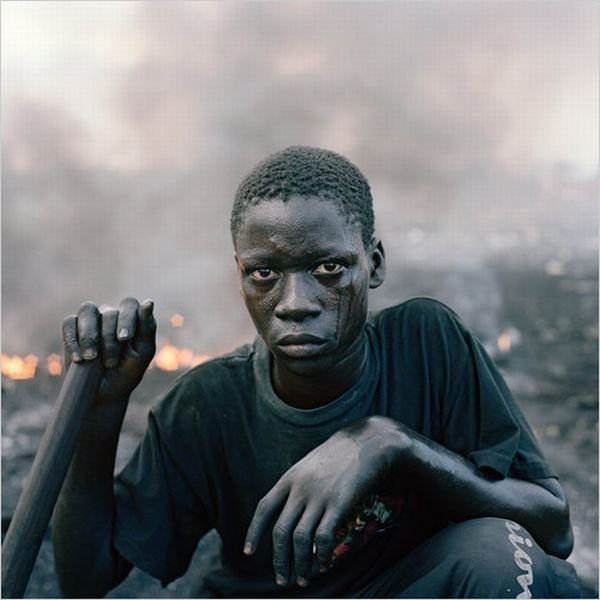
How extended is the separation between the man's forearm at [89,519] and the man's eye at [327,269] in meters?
0.51

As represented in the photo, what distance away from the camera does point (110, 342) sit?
1876 millimetres

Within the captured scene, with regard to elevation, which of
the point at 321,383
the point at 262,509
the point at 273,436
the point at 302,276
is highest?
the point at 302,276

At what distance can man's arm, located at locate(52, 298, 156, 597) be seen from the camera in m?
1.88

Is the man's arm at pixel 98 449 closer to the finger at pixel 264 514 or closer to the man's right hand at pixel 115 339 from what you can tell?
the man's right hand at pixel 115 339

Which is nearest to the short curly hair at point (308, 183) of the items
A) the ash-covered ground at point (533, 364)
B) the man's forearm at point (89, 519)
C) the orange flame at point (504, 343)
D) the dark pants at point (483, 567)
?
the man's forearm at point (89, 519)

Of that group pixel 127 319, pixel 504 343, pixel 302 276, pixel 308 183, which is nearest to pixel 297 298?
pixel 302 276

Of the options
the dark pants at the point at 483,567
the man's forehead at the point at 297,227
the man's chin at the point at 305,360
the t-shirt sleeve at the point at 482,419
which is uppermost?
the man's forehead at the point at 297,227

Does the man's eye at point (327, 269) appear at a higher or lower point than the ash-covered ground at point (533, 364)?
higher

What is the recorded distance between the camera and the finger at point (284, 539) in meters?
1.75

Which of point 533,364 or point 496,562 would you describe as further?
point 533,364

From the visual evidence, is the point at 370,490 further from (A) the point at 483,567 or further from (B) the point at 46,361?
(B) the point at 46,361

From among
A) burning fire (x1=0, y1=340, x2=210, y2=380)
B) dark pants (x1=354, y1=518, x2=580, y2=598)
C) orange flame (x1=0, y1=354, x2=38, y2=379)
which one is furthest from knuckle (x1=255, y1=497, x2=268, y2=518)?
orange flame (x1=0, y1=354, x2=38, y2=379)

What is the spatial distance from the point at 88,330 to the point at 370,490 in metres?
0.63

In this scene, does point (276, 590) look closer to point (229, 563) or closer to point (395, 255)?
point (229, 563)
